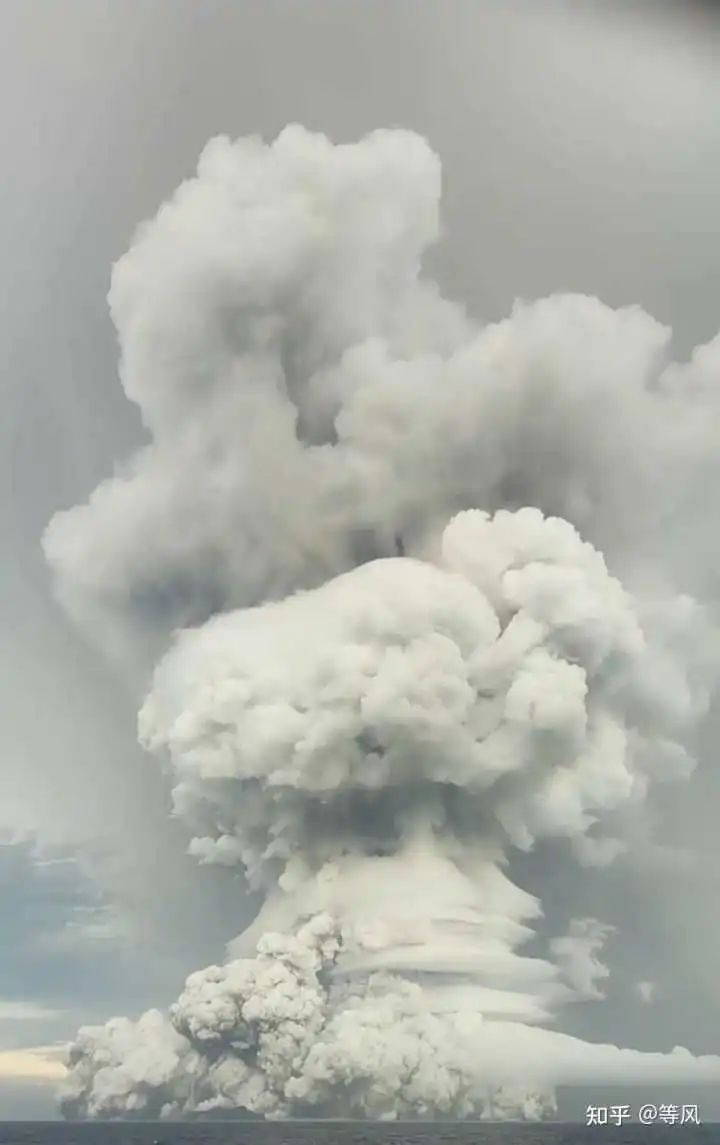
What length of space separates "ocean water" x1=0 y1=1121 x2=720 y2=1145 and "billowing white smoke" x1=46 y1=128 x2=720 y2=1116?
0.09 m

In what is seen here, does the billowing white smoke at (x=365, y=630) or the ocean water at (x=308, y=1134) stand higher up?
the billowing white smoke at (x=365, y=630)

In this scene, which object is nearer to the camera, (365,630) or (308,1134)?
(308,1134)

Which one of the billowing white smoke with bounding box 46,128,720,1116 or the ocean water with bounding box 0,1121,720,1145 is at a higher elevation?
the billowing white smoke with bounding box 46,128,720,1116

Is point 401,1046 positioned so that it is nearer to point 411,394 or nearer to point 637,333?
point 411,394

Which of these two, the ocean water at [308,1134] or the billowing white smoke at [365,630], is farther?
the billowing white smoke at [365,630]

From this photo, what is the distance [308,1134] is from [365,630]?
2.42 m

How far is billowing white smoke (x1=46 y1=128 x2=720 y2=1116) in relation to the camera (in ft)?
21.4

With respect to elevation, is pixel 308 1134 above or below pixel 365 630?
below

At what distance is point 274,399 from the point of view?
7070 millimetres

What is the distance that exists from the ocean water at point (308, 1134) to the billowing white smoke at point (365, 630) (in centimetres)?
9

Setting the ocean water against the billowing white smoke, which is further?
the billowing white smoke

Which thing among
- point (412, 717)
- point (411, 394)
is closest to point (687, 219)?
point (411, 394)

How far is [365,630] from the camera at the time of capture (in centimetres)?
680

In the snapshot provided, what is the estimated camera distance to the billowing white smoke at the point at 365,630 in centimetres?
652
